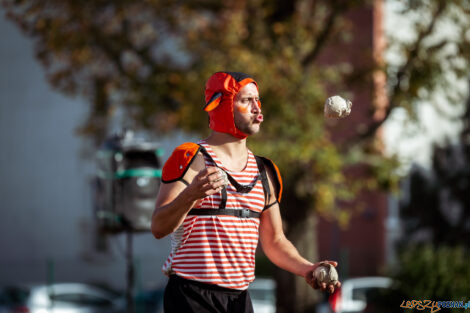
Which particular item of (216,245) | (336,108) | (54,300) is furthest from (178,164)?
(54,300)

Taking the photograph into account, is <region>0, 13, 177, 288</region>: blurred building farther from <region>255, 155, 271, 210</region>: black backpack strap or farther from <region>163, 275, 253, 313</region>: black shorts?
<region>163, 275, 253, 313</region>: black shorts

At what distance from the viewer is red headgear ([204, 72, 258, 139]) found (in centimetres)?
387

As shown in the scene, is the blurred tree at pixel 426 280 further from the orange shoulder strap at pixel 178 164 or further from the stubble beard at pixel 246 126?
the orange shoulder strap at pixel 178 164

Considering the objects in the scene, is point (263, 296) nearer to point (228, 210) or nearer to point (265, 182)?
point (265, 182)

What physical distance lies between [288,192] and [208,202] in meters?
9.21

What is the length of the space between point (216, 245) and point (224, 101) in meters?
0.76

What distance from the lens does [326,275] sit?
3.65 m

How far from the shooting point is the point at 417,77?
39.6 feet

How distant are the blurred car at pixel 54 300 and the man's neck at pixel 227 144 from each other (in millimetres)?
12048

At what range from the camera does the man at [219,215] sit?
3.64 metres

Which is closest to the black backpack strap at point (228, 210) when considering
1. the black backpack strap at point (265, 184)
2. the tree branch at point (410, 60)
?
the black backpack strap at point (265, 184)

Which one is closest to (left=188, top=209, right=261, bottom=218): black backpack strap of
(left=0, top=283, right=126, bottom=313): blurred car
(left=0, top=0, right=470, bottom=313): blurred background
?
(left=0, top=0, right=470, bottom=313): blurred background

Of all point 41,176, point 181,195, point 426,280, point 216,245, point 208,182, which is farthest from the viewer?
point 41,176

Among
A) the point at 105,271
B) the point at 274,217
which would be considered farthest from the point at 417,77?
the point at 105,271
